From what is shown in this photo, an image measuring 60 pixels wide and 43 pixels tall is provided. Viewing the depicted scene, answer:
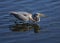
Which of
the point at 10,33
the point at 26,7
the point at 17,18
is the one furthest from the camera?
the point at 26,7

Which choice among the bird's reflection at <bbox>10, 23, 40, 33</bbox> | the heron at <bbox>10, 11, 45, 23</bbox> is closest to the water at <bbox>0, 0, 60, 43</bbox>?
the bird's reflection at <bbox>10, 23, 40, 33</bbox>

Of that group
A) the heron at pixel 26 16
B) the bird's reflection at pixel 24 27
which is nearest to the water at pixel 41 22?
the bird's reflection at pixel 24 27

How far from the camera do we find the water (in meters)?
11.3

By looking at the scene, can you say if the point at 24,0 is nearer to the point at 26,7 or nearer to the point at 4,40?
the point at 26,7

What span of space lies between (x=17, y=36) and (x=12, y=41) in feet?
1.75

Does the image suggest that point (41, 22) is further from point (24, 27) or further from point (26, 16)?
point (24, 27)

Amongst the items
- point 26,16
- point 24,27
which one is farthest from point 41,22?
point 24,27

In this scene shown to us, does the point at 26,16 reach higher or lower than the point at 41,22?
higher

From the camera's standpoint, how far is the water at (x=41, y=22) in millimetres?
11273

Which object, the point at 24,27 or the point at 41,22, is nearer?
the point at 24,27

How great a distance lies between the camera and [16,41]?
36.4 feet

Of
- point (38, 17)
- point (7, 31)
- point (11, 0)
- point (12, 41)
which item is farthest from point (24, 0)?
point (12, 41)

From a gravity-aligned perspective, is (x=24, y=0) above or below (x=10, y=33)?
above

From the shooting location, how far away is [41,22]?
41.8 feet
